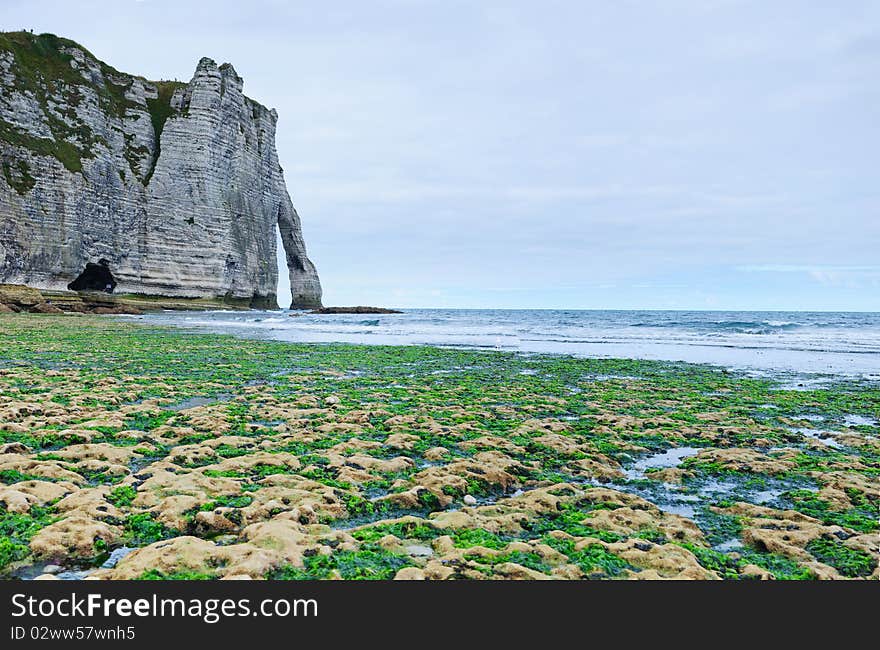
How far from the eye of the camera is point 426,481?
774 cm

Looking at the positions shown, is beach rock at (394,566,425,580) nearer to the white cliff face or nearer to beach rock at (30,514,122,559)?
beach rock at (30,514,122,559)

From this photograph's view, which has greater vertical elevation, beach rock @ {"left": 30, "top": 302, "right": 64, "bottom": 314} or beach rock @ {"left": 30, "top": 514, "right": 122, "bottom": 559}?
beach rock @ {"left": 30, "top": 302, "right": 64, "bottom": 314}

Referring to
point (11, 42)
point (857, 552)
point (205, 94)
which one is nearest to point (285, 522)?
point (857, 552)

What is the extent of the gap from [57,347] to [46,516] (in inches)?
837

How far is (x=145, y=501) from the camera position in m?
6.62

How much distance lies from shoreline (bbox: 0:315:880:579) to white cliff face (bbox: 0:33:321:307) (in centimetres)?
5755

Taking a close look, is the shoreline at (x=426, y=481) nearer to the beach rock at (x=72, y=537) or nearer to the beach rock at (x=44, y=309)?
the beach rock at (x=72, y=537)

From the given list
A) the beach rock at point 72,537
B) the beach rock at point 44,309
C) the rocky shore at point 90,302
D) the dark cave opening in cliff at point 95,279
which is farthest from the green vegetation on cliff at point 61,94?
the beach rock at point 72,537

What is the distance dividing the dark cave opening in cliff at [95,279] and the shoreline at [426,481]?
60207 mm

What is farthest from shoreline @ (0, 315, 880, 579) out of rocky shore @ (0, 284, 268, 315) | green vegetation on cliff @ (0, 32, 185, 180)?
green vegetation on cliff @ (0, 32, 185, 180)

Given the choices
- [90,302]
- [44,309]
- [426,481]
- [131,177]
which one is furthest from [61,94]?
[426,481]

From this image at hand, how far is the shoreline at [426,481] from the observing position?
17.5 ft

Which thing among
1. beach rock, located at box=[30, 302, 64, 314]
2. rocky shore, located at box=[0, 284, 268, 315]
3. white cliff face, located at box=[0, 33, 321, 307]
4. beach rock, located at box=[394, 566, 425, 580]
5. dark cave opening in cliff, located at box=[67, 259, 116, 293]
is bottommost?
beach rock, located at box=[394, 566, 425, 580]

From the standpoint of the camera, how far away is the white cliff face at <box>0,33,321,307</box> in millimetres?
61906
